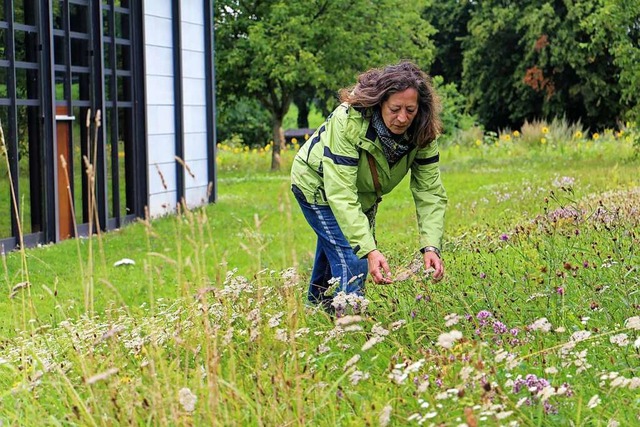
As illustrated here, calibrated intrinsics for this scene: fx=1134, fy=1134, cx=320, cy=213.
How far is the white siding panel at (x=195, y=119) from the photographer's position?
1986 centimetres

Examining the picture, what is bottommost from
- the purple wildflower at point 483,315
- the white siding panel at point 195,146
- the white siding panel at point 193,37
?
the white siding panel at point 195,146

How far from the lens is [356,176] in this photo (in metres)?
5.56

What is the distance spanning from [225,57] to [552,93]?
1717cm

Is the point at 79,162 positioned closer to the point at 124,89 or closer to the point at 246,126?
the point at 124,89

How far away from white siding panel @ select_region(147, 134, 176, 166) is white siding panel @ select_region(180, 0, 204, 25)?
218cm

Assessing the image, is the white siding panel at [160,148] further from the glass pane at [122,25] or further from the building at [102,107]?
the glass pane at [122,25]

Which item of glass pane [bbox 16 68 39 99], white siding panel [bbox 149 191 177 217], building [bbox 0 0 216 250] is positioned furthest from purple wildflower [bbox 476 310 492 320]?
→ white siding panel [bbox 149 191 177 217]

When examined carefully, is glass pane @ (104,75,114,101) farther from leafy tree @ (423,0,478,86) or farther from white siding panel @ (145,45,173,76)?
leafy tree @ (423,0,478,86)

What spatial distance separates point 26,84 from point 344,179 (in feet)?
33.1

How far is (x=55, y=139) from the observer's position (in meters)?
15.0

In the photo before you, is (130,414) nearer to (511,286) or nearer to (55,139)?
(511,286)

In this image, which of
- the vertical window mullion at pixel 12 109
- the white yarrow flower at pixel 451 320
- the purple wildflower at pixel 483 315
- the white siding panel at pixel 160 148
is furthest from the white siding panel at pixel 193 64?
the white yarrow flower at pixel 451 320

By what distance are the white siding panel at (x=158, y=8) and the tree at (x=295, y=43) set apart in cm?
668

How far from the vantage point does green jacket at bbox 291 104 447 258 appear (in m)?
5.37
